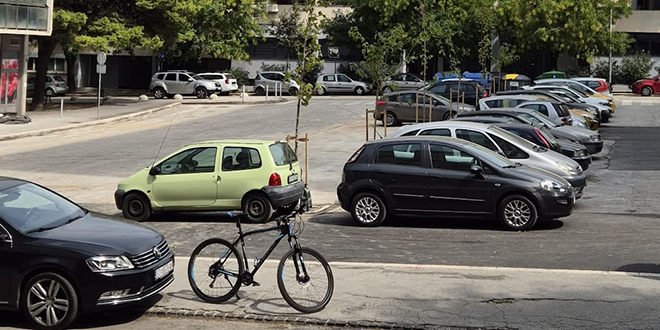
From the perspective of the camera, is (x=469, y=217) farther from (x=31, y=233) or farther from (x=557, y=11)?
(x=557, y=11)

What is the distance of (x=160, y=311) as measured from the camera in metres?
9.86

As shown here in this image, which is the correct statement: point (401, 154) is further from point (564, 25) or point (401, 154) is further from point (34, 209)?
point (564, 25)

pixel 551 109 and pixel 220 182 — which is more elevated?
pixel 551 109

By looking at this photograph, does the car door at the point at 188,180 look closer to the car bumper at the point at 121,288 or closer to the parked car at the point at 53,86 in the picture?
the car bumper at the point at 121,288

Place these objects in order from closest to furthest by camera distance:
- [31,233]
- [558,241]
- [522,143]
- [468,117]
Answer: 1. [31,233]
2. [558,241]
3. [522,143]
4. [468,117]

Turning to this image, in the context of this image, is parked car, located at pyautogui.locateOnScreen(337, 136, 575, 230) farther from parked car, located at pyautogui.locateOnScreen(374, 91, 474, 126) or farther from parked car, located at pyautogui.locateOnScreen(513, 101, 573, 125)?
parked car, located at pyautogui.locateOnScreen(374, 91, 474, 126)

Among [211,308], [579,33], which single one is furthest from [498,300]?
[579,33]

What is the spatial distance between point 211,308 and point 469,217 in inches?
260

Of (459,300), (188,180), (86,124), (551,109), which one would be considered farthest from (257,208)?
(86,124)

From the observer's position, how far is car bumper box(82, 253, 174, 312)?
9102mm

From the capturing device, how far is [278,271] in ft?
31.4

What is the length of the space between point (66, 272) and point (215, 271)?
5.50ft

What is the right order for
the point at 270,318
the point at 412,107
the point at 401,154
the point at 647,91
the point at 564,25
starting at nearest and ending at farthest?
the point at 270,318
the point at 401,154
the point at 412,107
the point at 647,91
the point at 564,25

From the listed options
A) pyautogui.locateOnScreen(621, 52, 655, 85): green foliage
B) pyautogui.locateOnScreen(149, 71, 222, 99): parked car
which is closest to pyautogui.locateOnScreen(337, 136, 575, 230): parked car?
pyautogui.locateOnScreen(149, 71, 222, 99): parked car
